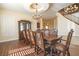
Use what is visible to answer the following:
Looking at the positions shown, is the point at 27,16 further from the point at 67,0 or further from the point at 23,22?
the point at 67,0

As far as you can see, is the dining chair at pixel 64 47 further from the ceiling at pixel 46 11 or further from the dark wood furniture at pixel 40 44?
the ceiling at pixel 46 11

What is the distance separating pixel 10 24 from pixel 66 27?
0.78 metres

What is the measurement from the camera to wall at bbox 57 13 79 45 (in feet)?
5.10

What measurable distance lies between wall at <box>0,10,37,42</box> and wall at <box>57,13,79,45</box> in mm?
348

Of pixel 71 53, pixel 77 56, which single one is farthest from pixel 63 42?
pixel 77 56

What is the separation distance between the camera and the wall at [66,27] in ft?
5.10

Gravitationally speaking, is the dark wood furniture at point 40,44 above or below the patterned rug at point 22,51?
above

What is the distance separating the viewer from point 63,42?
5.24 feet

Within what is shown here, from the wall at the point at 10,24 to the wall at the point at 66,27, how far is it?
348mm

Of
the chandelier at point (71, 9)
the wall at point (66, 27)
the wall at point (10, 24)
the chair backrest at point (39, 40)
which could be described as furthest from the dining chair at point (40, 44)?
the chandelier at point (71, 9)

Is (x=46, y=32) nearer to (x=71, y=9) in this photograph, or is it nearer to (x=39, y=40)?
(x=39, y=40)

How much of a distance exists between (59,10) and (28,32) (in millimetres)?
533

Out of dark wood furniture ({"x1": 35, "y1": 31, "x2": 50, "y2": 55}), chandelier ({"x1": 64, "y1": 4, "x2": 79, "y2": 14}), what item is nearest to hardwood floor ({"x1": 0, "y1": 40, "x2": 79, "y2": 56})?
dark wood furniture ({"x1": 35, "y1": 31, "x2": 50, "y2": 55})

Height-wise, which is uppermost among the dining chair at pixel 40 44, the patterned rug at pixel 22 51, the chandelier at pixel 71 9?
the chandelier at pixel 71 9
